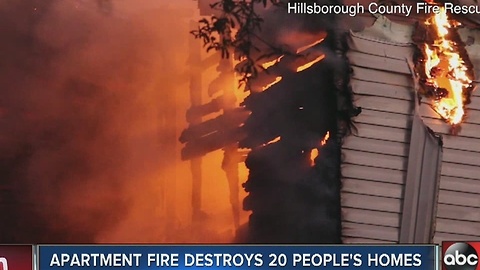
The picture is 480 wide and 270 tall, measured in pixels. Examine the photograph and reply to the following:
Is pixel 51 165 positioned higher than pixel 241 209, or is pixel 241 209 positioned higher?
pixel 51 165

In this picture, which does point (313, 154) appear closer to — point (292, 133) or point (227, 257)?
point (292, 133)

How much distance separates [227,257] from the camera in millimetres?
3148

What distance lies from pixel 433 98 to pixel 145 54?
125 centimetres

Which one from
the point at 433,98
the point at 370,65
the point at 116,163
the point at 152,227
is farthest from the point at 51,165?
the point at 433,98

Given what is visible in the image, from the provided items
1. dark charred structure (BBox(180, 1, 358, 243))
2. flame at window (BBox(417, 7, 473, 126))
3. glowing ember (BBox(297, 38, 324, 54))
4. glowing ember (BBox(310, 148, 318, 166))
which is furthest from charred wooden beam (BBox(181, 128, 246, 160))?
flame at window (BBox(417, 7, 473, 126))

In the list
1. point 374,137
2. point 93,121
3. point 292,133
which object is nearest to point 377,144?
point 374,137

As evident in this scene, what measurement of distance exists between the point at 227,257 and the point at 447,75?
1.23m

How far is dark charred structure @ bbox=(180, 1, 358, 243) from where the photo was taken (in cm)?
315

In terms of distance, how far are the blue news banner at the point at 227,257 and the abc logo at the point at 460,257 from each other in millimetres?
55

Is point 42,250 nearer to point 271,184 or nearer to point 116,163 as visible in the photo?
point 116,163

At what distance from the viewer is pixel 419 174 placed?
10.5ft

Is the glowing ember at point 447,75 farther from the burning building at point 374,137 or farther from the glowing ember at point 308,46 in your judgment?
the glowing ember at point 308,46

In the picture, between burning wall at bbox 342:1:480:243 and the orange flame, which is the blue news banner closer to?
burning wall at bbox 342:1:480:243

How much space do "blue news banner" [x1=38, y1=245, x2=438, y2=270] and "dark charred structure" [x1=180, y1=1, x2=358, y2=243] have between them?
59 millimetres
